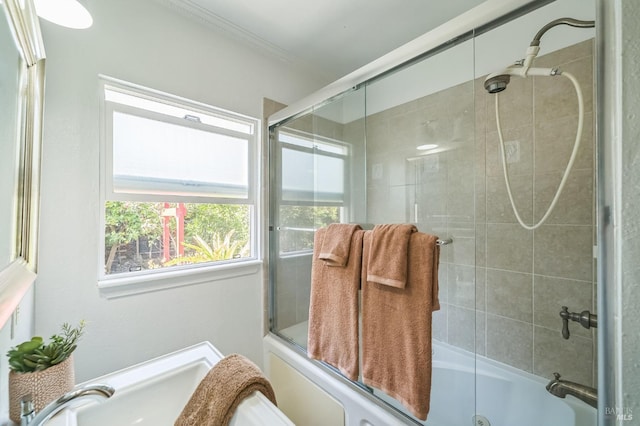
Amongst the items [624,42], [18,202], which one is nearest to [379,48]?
[624,42]

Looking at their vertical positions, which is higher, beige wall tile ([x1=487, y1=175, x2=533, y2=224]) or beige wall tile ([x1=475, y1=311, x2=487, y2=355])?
beige wall tile ([x1=487, y1=175, x2=533, y2=224])

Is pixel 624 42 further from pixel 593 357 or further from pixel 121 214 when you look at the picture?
pixel 121 214

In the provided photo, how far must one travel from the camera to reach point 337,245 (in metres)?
1.23

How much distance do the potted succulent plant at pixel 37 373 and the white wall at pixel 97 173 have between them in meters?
0.51

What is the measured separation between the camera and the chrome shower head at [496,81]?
41.3 inches

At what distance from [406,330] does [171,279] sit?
127 cm

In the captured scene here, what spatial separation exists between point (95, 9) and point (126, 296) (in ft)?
4.63

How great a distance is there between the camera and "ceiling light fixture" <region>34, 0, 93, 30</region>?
782mm

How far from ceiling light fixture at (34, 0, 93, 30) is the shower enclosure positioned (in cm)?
110

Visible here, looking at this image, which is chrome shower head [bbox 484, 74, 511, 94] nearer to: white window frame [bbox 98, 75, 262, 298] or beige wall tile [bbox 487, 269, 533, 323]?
beige wall tile [bbox 487, 269, 533, 323]

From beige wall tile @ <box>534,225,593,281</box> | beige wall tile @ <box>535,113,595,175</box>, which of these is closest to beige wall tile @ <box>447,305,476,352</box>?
beige wall tile @ <box>534,225,593,281</box>

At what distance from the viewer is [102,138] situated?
125 cm

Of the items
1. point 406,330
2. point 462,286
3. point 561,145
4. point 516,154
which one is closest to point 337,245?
point 406,330

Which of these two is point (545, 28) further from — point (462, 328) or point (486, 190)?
point (462, 328)
